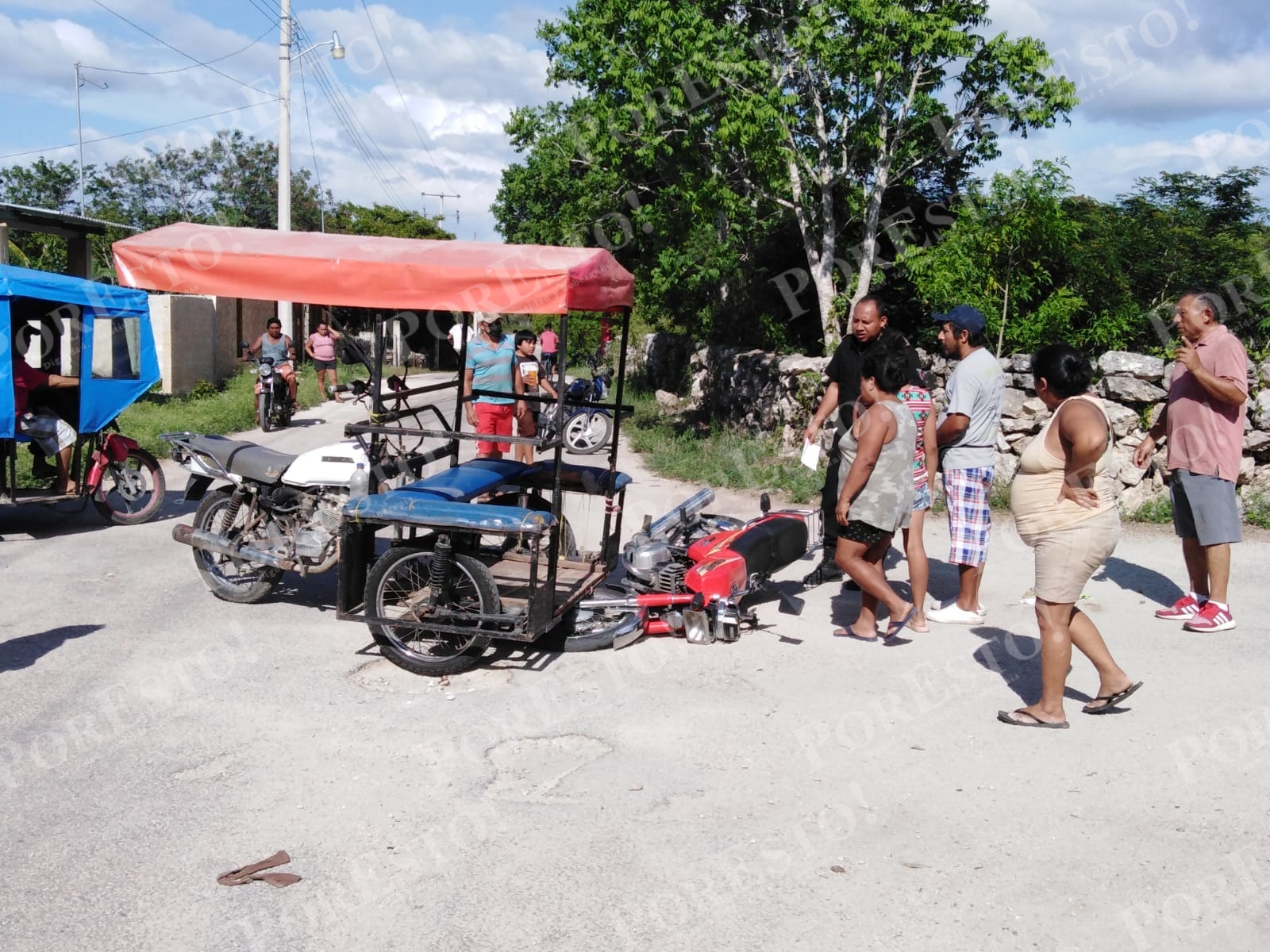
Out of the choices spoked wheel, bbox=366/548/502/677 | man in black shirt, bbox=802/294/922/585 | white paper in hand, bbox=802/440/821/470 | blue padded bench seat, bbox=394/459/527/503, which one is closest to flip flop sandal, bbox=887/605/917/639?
man in black shirt, bbox=802/294/922/585

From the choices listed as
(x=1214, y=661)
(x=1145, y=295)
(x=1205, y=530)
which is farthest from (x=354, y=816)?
(x=1145, y=295)

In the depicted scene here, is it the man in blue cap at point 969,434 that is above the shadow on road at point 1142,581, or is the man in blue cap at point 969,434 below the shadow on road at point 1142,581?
above

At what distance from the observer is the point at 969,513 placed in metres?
6.59

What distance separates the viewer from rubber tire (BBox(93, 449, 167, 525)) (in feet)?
30.3

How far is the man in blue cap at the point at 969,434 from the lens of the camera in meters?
6.54

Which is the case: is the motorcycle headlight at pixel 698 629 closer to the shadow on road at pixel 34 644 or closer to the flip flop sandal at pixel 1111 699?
the flip flop sandal at pixel 1111 699

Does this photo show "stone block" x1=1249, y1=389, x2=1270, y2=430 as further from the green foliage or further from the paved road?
the paved road

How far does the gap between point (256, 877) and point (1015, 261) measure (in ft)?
34.5

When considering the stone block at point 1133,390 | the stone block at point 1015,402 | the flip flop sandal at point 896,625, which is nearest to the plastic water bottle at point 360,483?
the flip flop sandal at point 896,625

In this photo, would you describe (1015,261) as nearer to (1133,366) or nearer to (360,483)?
(1133,366)

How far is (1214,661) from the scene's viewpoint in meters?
6.14

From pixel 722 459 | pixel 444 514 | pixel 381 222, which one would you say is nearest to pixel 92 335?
pixel 444 514

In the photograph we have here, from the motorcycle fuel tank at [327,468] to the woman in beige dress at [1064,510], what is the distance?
389 cm

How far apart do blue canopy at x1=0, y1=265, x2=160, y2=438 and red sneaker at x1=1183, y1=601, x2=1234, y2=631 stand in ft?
27.3
